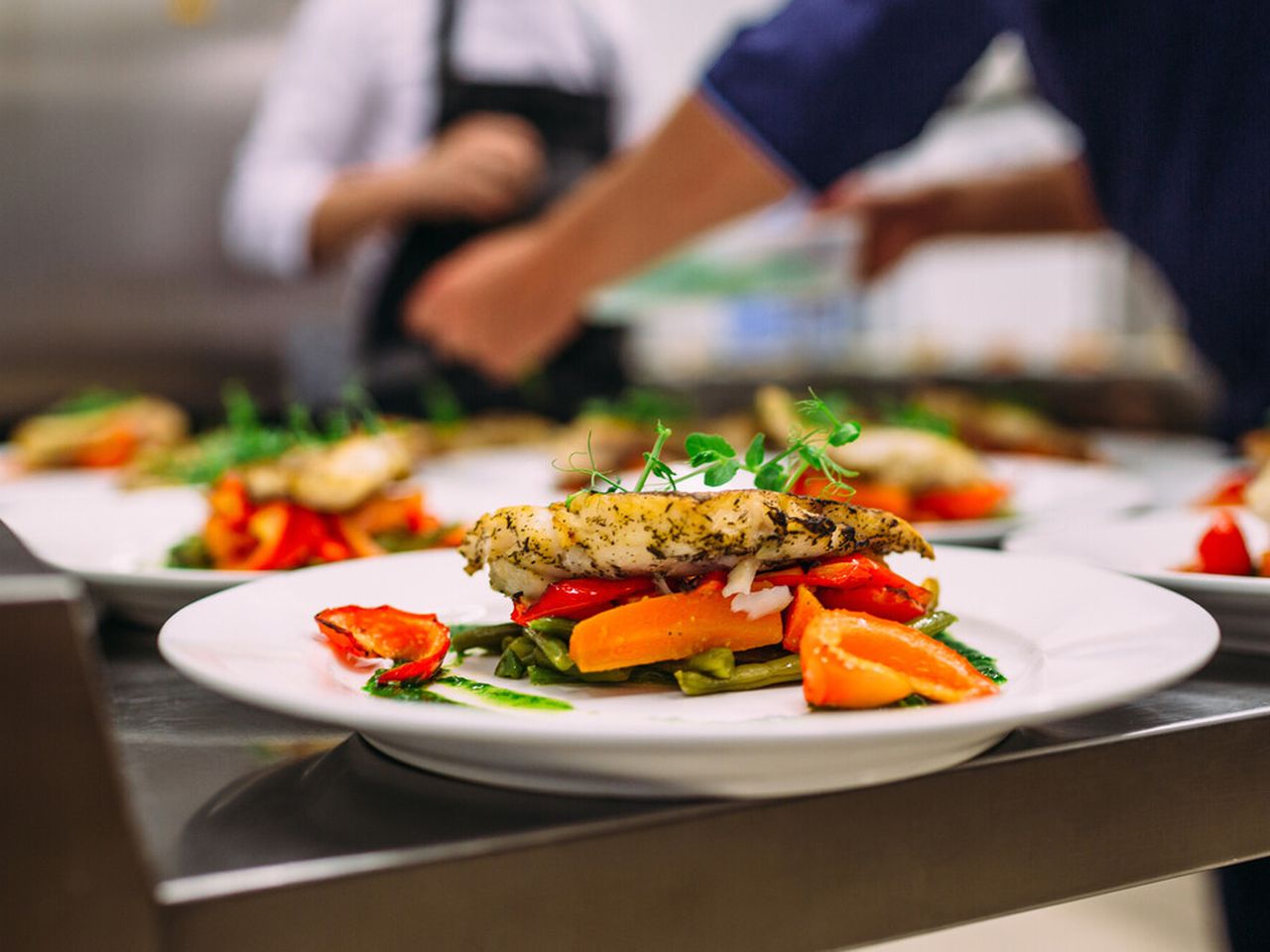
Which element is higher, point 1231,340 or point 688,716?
point 688,716

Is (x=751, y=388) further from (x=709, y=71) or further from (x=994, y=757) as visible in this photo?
(x=994, y=757)

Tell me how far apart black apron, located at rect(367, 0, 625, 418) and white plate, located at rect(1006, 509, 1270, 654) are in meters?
2.59

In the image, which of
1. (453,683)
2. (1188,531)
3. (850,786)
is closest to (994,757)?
(850,786)

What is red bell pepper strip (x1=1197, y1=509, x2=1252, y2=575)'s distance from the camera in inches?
43.0

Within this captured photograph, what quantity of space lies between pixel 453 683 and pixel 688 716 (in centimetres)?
17

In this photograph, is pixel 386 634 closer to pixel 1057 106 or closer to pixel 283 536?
pixel 283 536

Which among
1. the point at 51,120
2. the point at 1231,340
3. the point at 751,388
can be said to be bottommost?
the point at 751,388

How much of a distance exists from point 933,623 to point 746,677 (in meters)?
0.17

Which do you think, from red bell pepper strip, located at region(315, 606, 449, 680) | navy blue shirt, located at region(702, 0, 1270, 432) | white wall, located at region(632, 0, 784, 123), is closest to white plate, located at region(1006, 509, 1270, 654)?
red bell pepper strip, located at region(315, 606, 449, 680)

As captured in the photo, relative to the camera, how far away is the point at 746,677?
2.58 ft

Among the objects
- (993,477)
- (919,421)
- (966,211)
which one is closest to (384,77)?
(966,211)

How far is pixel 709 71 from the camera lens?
207 cm

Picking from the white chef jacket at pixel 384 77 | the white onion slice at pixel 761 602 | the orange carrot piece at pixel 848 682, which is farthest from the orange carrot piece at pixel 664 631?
the white chef jacket at pixel 384 77

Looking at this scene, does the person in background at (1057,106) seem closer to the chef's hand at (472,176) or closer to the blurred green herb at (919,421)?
the blurred green herb at (919,421)
